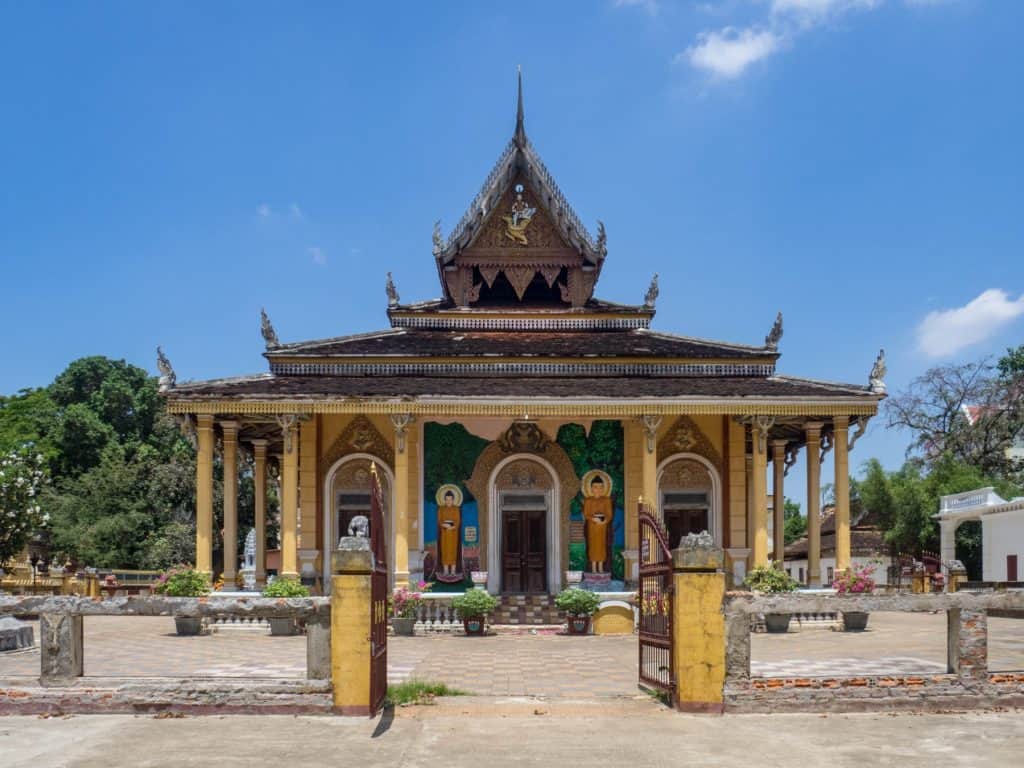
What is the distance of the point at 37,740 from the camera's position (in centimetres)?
815

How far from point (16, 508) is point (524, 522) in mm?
18902

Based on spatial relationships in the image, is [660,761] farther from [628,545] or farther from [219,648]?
[628,545]

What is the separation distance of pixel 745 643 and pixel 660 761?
234cm

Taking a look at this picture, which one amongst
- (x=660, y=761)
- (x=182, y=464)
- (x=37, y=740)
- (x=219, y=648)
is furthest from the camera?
(x=182, y=464)

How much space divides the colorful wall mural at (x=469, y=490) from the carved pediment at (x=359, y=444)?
0.97m

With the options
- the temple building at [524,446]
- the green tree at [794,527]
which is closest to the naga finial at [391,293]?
the temple building at [524,446]

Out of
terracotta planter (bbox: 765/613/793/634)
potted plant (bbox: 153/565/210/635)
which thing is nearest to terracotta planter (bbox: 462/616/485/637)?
potted plant (bbox: 153/565/210/635)

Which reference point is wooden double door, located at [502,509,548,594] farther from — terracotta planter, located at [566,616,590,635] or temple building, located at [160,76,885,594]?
terracotta planter, located at [566,616,590,635]

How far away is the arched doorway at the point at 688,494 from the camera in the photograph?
78.5 ft

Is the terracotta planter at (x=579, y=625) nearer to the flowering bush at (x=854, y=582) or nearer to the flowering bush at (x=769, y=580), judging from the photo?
the flowering bush at (x=769, y=580)

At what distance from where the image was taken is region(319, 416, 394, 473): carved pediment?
23.8 metres

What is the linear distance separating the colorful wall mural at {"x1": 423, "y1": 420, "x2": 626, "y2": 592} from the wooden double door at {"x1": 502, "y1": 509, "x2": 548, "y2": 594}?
54cm

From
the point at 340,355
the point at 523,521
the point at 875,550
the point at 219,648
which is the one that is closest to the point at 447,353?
the point at 340,355

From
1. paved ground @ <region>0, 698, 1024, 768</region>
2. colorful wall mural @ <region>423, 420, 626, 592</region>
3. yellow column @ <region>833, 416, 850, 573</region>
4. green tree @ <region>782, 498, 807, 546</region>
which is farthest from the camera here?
green tree @ <region>782, 498, 807, 546</region>
